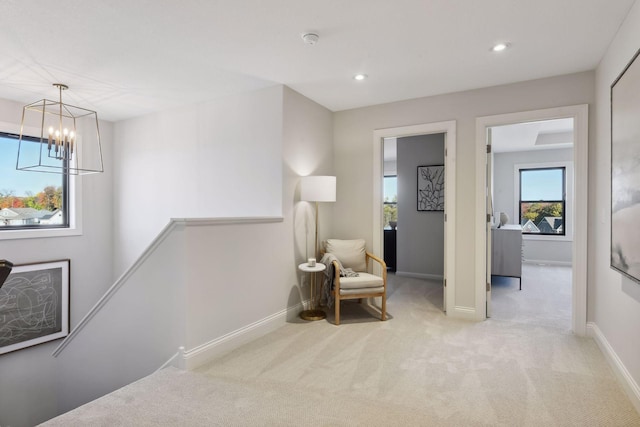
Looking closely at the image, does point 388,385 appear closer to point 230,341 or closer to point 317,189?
point 230,341

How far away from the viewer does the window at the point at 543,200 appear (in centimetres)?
726

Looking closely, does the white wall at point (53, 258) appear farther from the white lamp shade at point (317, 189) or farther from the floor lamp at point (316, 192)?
the white lamp shade at point (317, 189)

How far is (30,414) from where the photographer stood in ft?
13.3

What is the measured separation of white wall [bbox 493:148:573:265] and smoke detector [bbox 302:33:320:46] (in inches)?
258

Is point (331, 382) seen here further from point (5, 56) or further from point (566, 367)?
point (5, 56)

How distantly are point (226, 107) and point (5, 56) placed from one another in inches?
75.6

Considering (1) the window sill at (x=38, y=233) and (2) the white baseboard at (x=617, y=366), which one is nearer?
(2) the white baseboard at (x=617, y=366)

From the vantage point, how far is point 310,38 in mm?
2570

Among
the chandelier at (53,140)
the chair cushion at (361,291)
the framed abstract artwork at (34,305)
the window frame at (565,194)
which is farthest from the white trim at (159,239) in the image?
the window frame at (565,194)

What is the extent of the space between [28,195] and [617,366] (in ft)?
20.5

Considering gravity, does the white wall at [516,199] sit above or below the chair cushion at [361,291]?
above

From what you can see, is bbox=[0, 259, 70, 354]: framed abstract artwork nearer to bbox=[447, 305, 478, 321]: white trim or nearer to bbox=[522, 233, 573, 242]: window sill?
bbox=[447, 305, 478, 321]: white trim

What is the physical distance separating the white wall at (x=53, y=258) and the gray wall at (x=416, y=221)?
470 cm

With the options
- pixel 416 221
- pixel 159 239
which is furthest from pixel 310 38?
pixel 416 221
